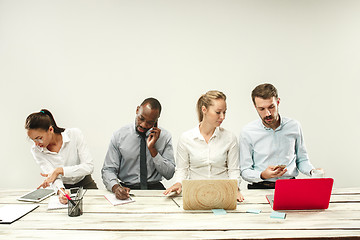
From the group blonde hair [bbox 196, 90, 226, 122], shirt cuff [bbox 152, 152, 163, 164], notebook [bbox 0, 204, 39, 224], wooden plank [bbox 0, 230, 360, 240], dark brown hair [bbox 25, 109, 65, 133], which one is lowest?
notebook [bbox 0, 204, 39, 224]

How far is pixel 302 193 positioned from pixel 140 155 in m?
1.35

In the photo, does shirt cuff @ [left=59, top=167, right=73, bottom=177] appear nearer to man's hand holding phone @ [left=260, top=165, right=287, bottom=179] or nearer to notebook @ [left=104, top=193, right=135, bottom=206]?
notebook @ [left=104, top=193, right=135, bottom=206]

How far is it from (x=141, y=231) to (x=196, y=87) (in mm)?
2149

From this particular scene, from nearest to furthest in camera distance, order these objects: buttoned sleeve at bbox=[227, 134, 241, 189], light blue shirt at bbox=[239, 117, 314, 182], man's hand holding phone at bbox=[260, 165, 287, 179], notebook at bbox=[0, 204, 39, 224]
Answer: notebook at bbox=[0, 204, 39, 224], man's hand holding phone at bbox=[260, 165, 287, 179], buttoned sleeve at bbox=[227, 134, 241, 189], light blue shirt at bbox=[239, 117, 314, 182]

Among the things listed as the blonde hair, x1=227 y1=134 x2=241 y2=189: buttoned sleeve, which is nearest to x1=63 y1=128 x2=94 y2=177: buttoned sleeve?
the blonde hair

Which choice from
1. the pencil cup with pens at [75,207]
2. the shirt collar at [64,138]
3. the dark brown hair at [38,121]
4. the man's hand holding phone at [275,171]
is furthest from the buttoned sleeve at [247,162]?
the dark brown hair at [38,121]

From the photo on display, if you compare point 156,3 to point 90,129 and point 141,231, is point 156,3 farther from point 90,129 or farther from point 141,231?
point 141,231

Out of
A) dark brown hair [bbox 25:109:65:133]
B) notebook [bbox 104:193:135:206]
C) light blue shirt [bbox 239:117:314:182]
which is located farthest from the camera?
light blue shirt [bbox 239:117:314:182]

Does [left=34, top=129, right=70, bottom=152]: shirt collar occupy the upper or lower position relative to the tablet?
upper

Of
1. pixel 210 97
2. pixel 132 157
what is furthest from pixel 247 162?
pixel 132 157

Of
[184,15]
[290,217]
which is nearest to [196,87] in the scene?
[184,15]

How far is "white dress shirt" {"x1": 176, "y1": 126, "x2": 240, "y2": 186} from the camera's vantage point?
7.34 ft

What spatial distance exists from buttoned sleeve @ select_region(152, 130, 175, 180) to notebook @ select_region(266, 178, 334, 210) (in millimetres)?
1032

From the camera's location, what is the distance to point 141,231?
1.38 meters
